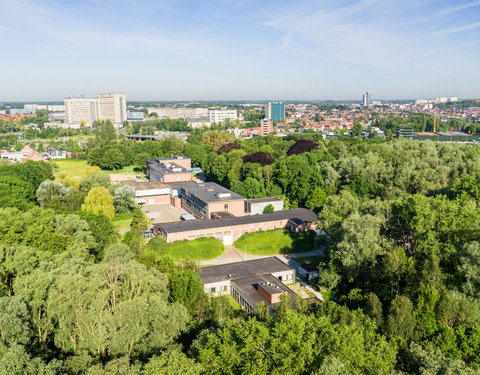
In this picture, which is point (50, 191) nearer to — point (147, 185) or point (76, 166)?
point (147, 185)

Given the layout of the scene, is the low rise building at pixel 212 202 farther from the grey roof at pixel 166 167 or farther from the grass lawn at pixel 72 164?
the grass lawn at pixel 72 164

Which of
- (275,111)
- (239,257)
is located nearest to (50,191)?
(239,257)

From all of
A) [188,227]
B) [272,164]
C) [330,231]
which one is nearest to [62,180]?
[188,227]

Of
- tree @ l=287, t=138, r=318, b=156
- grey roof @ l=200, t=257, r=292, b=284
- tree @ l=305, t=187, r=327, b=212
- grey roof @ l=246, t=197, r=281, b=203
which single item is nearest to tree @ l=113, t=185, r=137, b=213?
grey roof @ l=246, t=197, r=281, b=203

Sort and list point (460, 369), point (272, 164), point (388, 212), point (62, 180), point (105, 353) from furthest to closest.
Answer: point (272, 164), point (62, 180), point (388, 212), point (105, 353), point (460, 369)

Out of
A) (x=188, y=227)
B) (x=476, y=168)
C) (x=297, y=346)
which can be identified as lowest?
(x=188, y=227)

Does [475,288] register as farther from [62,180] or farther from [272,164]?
[62,180]

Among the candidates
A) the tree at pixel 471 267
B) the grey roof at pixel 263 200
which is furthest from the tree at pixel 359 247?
the grey roof at pixel 263 200
